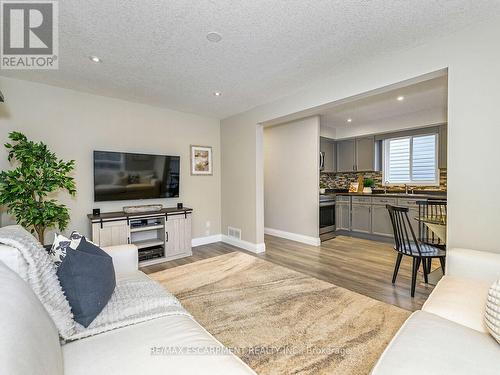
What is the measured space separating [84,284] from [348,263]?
321 centimetres

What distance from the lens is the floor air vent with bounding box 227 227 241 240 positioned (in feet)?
14.7

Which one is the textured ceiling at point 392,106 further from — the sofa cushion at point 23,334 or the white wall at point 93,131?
the sofa cushion at point 23,334

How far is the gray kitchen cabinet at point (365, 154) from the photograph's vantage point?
17.3ft

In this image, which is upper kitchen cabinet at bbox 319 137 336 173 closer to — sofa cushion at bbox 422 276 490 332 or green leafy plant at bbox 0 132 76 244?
sofa cushion at bbox 422 276 490 332

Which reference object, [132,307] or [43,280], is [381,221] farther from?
[43,280]

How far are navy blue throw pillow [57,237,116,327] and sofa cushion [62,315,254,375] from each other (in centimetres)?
15

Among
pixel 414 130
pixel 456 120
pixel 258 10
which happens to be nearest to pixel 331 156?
pixel 414 130

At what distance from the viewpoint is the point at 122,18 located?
6.03 feet

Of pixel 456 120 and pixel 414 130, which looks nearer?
pixel 456 120

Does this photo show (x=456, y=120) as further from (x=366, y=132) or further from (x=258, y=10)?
(x=366, y=132)

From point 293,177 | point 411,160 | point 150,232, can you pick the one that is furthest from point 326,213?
point 150,232

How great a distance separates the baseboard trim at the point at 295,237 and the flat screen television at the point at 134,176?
227 centimetres

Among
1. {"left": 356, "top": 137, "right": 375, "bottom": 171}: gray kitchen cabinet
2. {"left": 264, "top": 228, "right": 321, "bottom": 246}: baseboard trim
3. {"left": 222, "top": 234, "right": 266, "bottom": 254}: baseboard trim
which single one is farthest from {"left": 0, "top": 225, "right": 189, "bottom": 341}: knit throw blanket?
{"left": 356, "top": 137, "right": 375, "bottom": 171}: gray kitchen cabinet

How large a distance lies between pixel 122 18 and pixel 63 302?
1.96 metres
